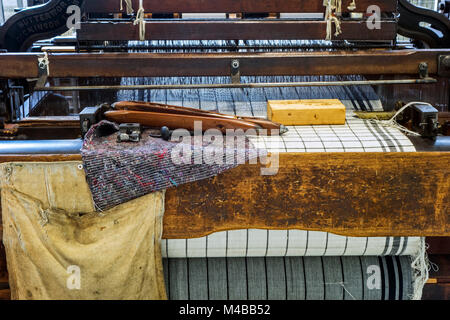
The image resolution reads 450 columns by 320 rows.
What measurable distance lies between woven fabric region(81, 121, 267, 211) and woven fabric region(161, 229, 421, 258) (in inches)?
12.4

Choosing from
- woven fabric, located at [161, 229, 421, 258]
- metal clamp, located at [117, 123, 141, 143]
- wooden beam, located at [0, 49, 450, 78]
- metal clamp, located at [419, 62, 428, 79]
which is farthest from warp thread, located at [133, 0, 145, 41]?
metal clamp, located at [419, 62, 428, 79]

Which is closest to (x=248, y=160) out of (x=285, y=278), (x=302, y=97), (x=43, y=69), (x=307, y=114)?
(x=307, y=114)

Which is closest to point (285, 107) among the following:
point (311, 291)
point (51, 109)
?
point (311, 291)

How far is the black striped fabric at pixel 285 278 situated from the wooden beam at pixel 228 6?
3.71ft

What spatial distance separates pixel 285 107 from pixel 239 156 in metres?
0.41

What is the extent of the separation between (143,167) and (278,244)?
0.63m

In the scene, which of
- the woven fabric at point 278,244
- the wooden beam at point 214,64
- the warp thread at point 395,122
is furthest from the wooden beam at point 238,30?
the woven fabric at point 278,244

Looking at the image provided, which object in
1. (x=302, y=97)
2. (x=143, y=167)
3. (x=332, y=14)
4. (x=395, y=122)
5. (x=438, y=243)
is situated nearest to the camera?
(x=143, y=167)

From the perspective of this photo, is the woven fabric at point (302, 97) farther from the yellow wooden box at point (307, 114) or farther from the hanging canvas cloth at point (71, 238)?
the hanging canvas cloth at point (71, 238)

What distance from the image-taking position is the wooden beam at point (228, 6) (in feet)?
7.45

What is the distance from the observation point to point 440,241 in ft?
7.18

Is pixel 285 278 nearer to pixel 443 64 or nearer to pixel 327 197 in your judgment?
pixel 327 197

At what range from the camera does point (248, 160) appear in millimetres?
1758

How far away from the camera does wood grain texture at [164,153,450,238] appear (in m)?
1.79
